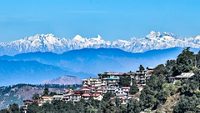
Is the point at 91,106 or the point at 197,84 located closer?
the point at 197,84

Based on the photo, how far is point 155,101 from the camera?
81500 mm

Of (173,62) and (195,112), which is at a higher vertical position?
(173,62)

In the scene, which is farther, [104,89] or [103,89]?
[104,89]

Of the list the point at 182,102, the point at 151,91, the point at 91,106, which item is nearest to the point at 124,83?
the point at 91,106

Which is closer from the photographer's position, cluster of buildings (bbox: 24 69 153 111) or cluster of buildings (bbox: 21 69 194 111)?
cluster of buildings (bbox: 21 69 194 111)

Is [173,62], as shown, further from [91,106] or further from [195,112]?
[195,112]

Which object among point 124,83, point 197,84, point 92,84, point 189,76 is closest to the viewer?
point 197,84

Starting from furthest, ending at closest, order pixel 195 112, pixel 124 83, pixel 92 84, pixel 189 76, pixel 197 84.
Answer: pixel 92 84
pixel 124 83
pixel 189 76
pixel 197 84
pixel 195 112

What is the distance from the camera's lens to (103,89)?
111312 millimetres

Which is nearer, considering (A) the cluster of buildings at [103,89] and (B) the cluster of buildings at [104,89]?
(B) the cluster of buildings at [104,89]

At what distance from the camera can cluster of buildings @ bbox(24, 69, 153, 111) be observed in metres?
104

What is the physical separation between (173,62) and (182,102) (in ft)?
85.2

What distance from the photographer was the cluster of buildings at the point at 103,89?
103725mm

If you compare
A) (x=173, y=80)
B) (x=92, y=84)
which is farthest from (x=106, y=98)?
(x=92, y=84)
